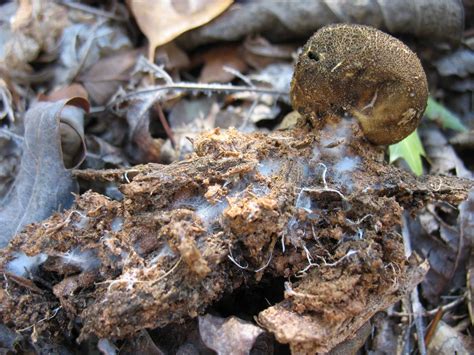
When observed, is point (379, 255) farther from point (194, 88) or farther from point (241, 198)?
point (194, 88)

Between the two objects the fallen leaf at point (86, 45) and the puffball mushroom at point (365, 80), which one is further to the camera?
the fallen leaf at point (86, 45)

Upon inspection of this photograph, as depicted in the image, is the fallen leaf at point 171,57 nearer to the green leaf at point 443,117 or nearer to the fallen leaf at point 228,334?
the green leaf at point 443,117

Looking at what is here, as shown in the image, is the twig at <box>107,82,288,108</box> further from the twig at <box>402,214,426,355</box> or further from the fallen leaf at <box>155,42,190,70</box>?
the twig at <box>402,214,426,355</box>

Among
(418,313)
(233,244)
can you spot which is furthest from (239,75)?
(418,313)

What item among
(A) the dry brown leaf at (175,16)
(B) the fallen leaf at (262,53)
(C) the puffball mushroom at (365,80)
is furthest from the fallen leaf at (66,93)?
(C) the puffball mushroom at (365,80)

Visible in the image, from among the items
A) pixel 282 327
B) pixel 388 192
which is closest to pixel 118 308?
pixel 282 327

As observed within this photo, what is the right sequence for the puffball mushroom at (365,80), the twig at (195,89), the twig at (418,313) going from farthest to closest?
1. the twig at (195,89)
2. the twig at (418,313)
3. the puffball mushroom at (365,80)
